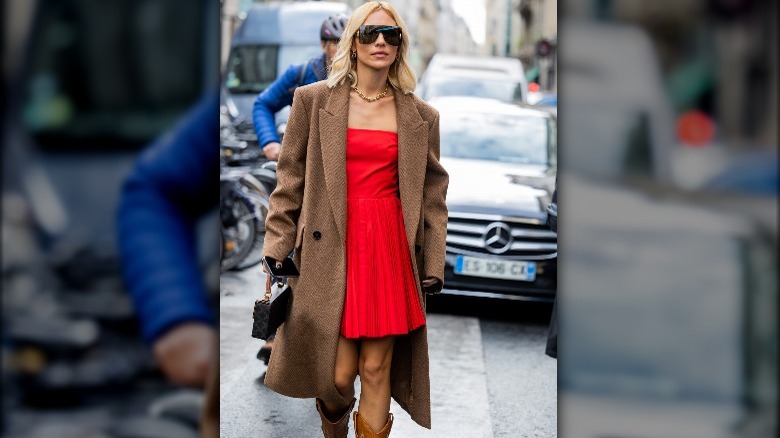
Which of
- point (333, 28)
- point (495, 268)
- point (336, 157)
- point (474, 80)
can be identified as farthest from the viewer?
point (474, 80)

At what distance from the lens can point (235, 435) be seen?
5.50 metres

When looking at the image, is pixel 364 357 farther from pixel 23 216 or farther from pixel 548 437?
pixel 23 216

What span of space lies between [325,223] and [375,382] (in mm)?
639

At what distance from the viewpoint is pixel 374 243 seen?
14.5 ft

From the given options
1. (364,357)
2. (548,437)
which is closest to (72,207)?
(364,357)

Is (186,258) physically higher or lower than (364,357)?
higher

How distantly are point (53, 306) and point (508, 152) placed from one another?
712 centimetres

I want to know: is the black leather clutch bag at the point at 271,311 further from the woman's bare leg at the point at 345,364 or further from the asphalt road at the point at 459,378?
the asphalt road at the point at 459,378

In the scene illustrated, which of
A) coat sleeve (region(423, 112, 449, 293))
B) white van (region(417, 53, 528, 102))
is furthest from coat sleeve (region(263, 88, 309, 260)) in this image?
white van (region(417, 53, 528, 102))

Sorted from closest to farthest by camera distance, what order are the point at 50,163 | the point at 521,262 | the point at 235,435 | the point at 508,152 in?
the point at 50,163 → the point at 235,435 → the point at 521,262 → the point at 508,152

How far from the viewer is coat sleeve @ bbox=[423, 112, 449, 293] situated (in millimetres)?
4543

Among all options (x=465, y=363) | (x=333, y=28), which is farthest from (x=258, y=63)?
(x=333, y=28)

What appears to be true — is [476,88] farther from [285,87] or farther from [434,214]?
[434,214]

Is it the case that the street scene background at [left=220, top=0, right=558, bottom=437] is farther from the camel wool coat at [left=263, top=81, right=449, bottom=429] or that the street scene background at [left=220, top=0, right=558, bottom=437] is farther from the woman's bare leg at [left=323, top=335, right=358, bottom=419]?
the woman's bare leg at [left=323, top=335, right=358, bottom=419]
